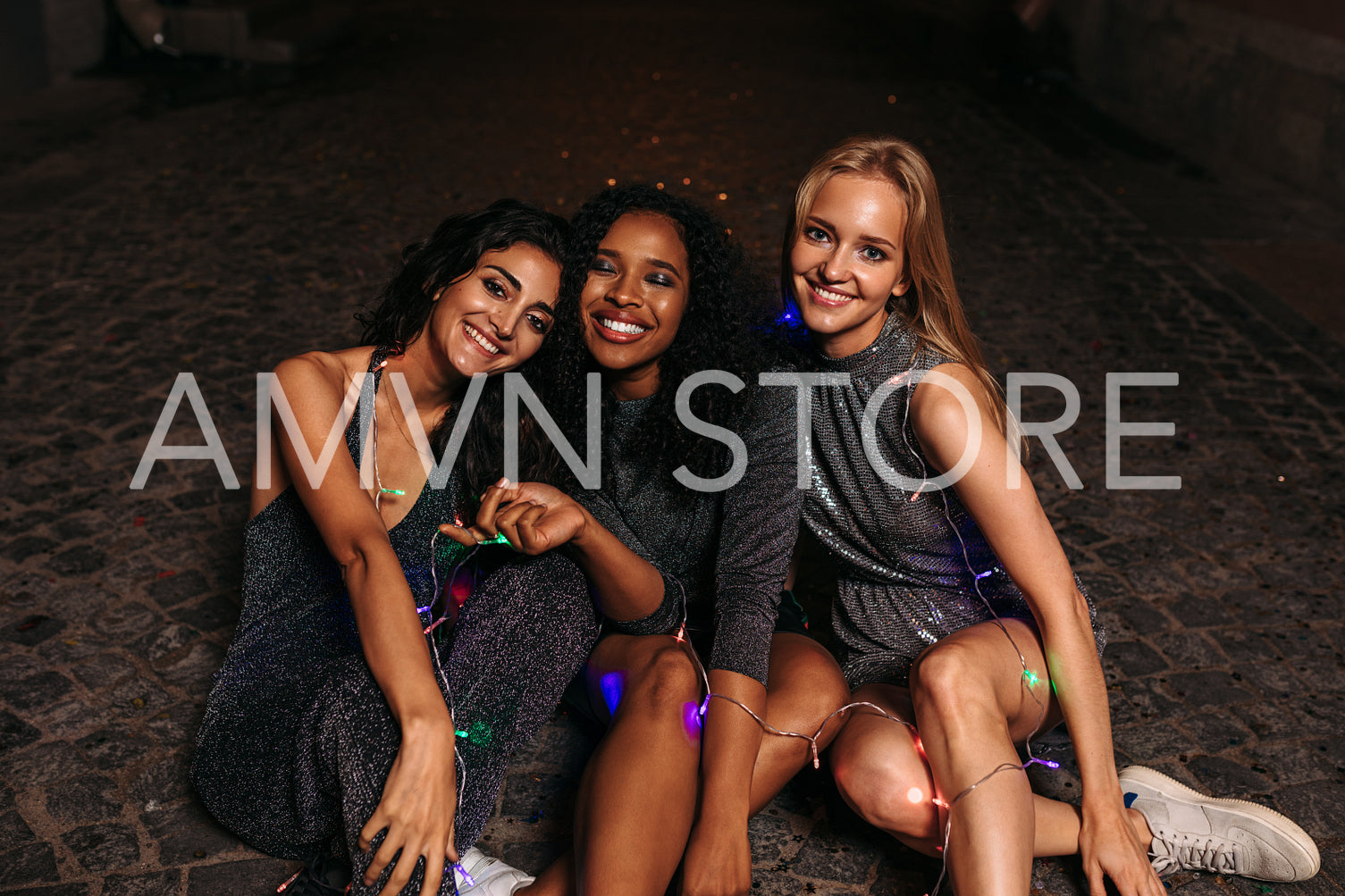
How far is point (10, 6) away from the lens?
10.9m

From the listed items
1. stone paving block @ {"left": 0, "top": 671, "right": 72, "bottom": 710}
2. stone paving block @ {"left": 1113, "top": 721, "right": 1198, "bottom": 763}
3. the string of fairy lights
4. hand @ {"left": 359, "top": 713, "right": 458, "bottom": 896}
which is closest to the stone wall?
stone paving block @ {"left": 1113, "top": 721, "right": 1198, "bottom": 763}

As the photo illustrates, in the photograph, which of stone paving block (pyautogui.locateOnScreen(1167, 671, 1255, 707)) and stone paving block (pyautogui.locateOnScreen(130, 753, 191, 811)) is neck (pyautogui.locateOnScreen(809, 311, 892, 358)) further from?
stone paving block (pyautogui.locateOnScreen(130, 753, 191, 811))

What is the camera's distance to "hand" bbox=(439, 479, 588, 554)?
2520mm

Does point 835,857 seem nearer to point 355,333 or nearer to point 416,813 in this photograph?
point 416,813

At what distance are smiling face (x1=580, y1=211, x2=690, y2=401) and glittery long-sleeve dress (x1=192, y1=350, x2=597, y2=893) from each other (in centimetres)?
58

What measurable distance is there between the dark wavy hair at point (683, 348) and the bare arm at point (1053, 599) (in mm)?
599

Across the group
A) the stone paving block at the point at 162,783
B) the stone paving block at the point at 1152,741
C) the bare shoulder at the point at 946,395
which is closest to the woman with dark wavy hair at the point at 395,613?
the stone paving block at the point at 162,783

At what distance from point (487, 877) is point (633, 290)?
1511mm

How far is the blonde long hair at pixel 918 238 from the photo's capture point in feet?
9.09

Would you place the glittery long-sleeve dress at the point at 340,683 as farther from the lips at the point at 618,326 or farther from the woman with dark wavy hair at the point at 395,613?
the lips at the point at 618,326

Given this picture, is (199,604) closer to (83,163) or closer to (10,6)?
(83,163)

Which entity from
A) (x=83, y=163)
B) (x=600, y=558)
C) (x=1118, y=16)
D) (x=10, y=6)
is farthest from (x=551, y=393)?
(x=1118, y=16)

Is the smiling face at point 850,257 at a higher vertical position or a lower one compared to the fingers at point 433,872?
higher

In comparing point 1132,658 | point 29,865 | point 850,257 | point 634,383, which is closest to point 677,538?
point 634,383
